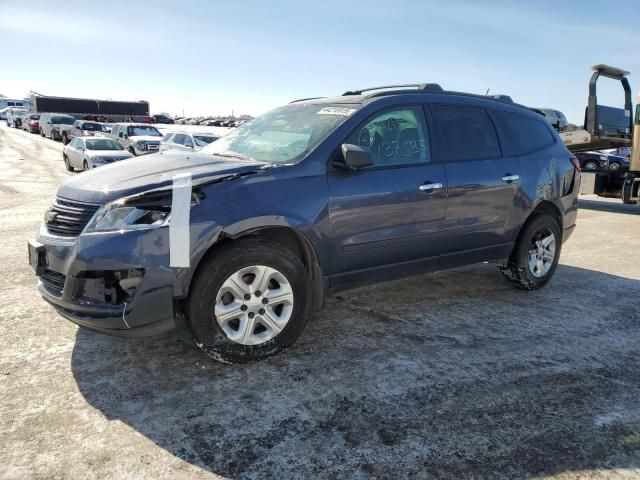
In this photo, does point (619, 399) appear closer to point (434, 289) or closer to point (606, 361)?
point (606, 361)

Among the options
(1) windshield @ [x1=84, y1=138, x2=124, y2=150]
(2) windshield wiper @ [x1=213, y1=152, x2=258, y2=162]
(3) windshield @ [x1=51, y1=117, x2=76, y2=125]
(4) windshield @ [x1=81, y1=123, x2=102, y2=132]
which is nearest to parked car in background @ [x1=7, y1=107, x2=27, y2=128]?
(3) windshield @ [x1=51, y1=117, x2=76, y2=125]

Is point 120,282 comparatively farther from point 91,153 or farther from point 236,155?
point 91,153

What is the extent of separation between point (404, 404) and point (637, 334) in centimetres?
247

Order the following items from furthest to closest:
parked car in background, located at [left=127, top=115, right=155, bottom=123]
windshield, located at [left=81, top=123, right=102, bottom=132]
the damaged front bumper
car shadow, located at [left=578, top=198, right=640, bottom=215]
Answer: parked car in background, located at [left=127, top=115, right=155, bottom=123], windshield, located at [left=81, top=123, right=102, bottom=132], car shadow, located at [left=578, top=198, right=640, bottom=215], the damaged front bumper

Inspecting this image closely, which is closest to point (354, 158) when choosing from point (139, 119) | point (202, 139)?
point (202, 139)

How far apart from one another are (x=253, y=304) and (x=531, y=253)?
316cm

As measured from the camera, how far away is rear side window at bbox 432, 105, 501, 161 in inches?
174

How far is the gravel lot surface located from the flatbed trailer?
7733 mm

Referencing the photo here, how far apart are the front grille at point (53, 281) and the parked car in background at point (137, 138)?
1921 centimetres

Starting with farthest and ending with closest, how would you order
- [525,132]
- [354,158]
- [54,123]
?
[54,123], [525,132], [354,158]

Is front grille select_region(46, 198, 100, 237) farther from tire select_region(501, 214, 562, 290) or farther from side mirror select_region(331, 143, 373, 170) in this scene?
tire select_region(501, 214, 562, 290)

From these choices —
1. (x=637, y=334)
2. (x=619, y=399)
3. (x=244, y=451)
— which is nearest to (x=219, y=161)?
(x=244, y=451)

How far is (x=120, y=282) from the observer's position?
3064 mm

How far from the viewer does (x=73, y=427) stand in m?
2.72
